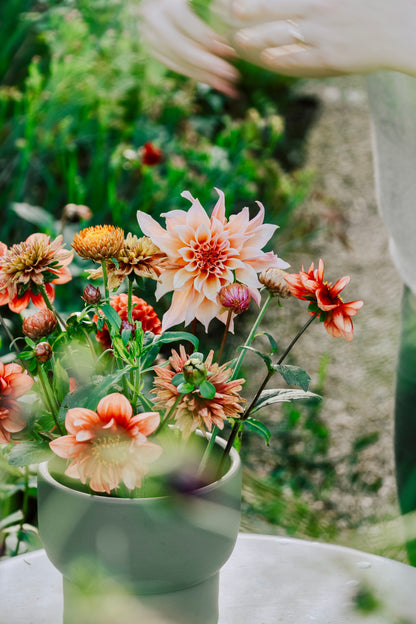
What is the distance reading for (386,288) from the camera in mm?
2697

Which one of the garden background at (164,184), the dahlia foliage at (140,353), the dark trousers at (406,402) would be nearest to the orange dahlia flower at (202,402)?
the dahlia foliage at (140,353)

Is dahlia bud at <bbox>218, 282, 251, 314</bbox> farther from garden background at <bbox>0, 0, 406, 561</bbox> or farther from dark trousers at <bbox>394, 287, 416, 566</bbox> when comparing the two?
garden background at <bbox>0, 0, 406, 561</bbox>

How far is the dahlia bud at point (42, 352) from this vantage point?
1.39 feet

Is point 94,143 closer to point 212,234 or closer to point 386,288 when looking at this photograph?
point 386,288

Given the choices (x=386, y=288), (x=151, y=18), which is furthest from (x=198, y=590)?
(x=386, y=288)

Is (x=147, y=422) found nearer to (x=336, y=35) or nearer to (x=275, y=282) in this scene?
(x=275, y=282)

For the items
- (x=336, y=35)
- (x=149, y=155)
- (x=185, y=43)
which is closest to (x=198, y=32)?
(x=185, y=43)

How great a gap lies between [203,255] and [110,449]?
0.13m

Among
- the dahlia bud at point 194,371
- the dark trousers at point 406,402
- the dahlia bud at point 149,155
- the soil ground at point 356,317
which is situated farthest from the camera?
the soil ground at point 356,317

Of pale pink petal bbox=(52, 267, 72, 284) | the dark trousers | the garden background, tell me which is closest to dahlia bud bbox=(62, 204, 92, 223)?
the garden background

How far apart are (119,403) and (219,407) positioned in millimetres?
58

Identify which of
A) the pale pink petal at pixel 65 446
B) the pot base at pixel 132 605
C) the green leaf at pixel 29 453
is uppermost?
the pale pink petal at pixel 65 446

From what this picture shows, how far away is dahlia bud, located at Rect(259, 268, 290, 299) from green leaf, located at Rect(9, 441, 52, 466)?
0.58 ft

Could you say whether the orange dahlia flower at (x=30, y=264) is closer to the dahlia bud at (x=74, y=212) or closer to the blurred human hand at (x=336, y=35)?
the blurred human hand at (x=336, y=35)
